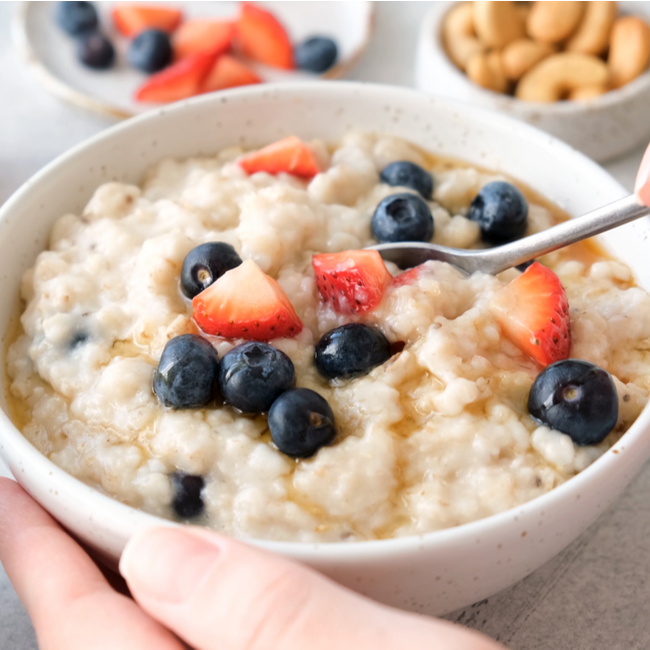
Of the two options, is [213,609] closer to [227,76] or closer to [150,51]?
[227,76]

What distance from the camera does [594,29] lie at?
9.68 feet

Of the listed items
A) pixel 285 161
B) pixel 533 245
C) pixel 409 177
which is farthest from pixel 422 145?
pixel 533 245

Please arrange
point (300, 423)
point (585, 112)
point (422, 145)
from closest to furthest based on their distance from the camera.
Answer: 1. point (300, 423)
2. point (422, 145)
3. point (585, 112)

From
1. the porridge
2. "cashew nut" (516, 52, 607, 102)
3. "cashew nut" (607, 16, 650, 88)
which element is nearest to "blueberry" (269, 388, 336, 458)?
the porridge

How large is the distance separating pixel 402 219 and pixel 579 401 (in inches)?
25.3

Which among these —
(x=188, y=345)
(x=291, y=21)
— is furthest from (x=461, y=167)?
(x=291, y=21)

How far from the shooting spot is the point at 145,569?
1.06 m

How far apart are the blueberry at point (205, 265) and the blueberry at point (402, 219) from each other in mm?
378

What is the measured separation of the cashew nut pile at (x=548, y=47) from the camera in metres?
2.88

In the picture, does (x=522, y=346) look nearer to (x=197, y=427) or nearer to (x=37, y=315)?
(x=197, y=427)

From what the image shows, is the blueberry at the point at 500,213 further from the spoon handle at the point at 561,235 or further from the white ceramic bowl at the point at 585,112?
the white ceramic bowl at the point at 585,112

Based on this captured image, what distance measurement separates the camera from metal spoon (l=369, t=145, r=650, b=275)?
4.91 feet

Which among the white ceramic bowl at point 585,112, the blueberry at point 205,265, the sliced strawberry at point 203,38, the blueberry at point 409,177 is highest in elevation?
the blueberry at point 409,177

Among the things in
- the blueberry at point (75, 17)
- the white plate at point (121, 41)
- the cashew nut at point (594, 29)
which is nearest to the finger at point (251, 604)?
the white plate at point (121, 41)
